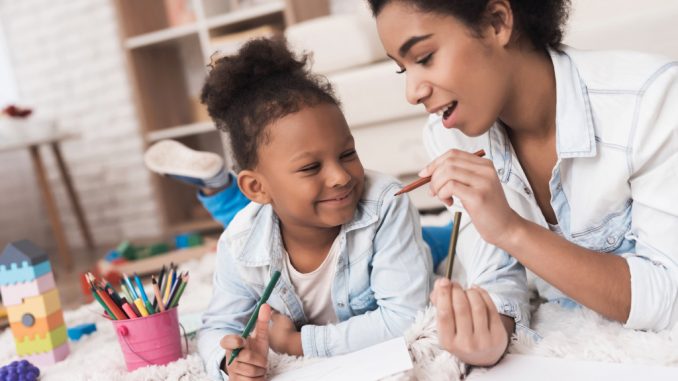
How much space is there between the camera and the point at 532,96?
2.96 feet

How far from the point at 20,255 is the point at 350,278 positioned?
61cm

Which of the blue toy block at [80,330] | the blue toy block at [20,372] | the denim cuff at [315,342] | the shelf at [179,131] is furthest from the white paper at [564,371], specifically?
the shelf at [179,131]

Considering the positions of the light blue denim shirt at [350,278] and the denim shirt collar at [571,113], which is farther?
the light blue denim shirt at [350,278]

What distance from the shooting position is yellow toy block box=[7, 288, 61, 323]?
3.85ft

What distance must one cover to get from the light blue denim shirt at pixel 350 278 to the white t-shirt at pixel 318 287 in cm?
1

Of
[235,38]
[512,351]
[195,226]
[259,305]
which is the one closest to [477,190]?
[512,351]

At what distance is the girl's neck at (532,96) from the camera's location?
0.89 meters

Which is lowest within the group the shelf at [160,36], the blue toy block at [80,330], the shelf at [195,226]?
the shelf at [195,226]

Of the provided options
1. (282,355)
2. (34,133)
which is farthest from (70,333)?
(34,133)

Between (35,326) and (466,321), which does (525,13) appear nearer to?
(466,321)

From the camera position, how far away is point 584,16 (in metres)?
1.73

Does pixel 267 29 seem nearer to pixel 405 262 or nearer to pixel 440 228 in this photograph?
pixel 440 228

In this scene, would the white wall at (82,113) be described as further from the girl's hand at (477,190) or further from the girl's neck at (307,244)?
the girl's hand at (477,190)

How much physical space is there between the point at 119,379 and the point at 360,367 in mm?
423
